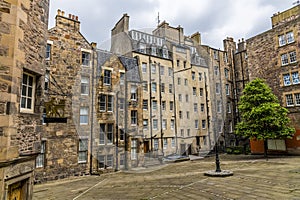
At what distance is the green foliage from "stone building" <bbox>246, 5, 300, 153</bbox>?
1.91 m

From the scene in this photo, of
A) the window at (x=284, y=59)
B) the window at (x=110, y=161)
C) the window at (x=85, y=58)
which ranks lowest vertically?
the window at (x=110, y=161)

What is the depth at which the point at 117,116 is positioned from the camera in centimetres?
1803

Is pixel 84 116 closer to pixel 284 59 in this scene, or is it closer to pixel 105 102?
pixel 105 102

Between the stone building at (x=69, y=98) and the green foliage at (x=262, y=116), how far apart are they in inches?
629

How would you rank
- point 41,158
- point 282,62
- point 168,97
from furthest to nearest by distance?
point 282,62, point 168,97, point 41,158

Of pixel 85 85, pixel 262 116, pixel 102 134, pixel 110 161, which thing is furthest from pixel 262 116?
pixel 85 85

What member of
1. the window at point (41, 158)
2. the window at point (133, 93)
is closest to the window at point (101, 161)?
the window at point (41, 158)

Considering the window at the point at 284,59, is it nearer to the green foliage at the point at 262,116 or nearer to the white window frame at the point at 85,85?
the green foliage at the point at 262,116

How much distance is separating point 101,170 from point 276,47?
24.3m

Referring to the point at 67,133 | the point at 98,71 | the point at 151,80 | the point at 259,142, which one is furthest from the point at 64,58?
the point at 259,142

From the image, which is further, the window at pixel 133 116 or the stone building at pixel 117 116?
the window at pixel 133 116

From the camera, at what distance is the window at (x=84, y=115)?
16.3 m

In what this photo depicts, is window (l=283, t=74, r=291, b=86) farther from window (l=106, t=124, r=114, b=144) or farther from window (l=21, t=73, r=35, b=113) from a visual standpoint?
window (l=21, t=73, r=35, b=113)

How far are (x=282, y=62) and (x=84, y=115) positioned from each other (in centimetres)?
2298
